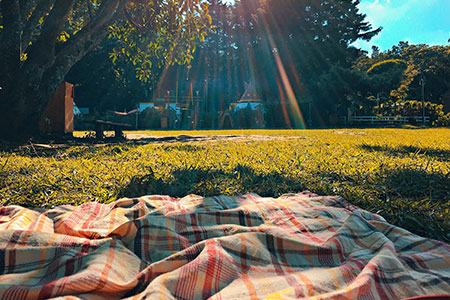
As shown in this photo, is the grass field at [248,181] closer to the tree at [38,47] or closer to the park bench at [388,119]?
the tree at [38,47]

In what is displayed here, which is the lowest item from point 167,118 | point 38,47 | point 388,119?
point 167,118

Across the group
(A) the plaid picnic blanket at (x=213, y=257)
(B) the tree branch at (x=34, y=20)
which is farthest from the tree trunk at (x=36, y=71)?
(A) the plaid picnic blanket at (x=213, y=257)

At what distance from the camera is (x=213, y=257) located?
1.14 metres

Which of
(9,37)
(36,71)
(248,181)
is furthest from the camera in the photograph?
(36,71)

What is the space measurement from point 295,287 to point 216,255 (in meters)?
0.33

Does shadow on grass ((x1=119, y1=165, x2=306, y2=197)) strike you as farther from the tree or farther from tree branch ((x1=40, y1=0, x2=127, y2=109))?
tree branch ((x1=40, y1=0, x2=127, y2=109))

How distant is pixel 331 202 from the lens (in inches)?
84.0

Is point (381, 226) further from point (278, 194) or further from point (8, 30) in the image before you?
point (8, 30)

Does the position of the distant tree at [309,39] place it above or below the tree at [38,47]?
above

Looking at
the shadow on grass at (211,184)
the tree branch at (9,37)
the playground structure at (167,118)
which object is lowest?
the shadow on grass at (211,184)

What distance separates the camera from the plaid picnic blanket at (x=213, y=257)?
3.27 ft

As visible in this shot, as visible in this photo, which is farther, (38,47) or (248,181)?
(38,47)

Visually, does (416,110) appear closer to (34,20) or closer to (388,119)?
(388,119)

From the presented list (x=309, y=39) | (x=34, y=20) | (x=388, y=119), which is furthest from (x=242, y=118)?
(x=34, y=20)
